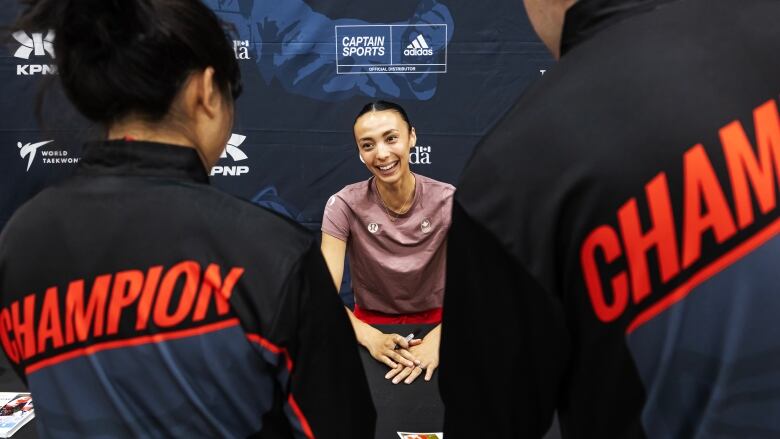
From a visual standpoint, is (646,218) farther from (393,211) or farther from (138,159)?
(393,211)

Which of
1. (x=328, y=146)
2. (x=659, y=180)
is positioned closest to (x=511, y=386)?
(x=659, y=180)

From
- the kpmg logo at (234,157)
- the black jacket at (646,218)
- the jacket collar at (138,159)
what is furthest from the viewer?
the kpmg logo at (234,157)

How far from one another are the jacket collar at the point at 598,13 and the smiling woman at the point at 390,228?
1.47 metres

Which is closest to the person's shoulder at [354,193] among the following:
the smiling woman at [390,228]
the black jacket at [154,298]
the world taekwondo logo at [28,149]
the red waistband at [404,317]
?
the smiling woman at [390,228]

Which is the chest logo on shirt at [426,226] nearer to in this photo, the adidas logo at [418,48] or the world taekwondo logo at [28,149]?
the adidas logo at [418,48]

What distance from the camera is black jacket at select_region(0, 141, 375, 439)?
64 centimetres

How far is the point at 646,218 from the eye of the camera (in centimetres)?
56

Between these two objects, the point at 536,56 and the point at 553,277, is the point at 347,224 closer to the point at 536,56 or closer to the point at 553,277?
the point at 536,56

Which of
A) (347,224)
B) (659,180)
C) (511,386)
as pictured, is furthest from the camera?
(347,224)

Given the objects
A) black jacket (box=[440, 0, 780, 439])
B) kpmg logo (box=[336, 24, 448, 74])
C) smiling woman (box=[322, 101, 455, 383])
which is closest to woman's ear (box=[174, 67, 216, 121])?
black jacket (box=[440, 0, 780, 439])

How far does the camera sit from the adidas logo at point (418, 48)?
2814mm

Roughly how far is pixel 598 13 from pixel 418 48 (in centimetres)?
227

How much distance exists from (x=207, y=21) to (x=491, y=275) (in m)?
0.38

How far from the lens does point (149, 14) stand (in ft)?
2.00
